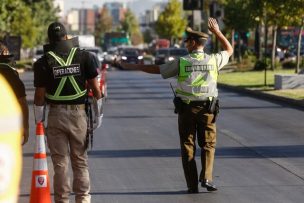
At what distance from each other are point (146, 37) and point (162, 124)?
17243cm

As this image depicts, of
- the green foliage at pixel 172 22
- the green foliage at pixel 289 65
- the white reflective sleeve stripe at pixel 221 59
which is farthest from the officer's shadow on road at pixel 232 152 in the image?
the green foliage at pixel 172 22

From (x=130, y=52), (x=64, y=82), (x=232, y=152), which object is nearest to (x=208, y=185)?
(x=64, y=82)

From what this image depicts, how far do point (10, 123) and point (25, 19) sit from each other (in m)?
69.5

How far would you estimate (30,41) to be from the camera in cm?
7356

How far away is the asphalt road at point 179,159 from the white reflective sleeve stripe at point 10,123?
19.8ft

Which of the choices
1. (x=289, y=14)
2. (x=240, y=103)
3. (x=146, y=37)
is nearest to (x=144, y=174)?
(x=240, y=103)

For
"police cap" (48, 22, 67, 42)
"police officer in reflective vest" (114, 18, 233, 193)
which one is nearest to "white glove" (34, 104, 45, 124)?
"police cap" (48, 22, 67, 42)

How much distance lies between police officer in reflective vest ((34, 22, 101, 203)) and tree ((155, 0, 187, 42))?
101 m

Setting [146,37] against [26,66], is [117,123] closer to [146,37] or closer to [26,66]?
[26,66]

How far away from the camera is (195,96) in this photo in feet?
32.6

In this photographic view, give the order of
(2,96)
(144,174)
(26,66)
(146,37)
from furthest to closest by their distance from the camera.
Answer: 1. (146,37)
2. (26,66)
3. (144,174)
4. (2,96)

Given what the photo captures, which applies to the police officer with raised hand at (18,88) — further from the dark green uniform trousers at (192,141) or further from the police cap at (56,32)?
the dark green uniform trousers at (192,141)

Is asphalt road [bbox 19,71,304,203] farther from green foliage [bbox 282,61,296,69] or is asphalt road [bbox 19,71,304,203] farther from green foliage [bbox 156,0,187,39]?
green foliage [bbox 156,0,187,39]

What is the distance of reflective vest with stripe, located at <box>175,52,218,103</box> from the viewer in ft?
32.5
